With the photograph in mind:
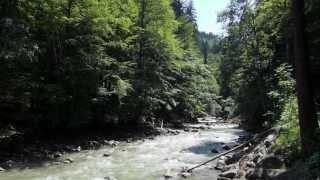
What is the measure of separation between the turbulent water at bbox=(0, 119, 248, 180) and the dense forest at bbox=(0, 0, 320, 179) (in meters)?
3.69

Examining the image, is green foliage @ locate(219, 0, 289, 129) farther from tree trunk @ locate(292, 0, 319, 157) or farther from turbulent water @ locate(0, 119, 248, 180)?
tree trunk @ locate(292, 0, 319, 157)

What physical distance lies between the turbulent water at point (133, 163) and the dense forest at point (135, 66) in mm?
3686

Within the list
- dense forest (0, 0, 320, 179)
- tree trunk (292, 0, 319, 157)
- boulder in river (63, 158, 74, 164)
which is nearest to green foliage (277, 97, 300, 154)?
dense forest (0, 0, 320, 179)

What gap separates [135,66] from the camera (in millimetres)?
35469

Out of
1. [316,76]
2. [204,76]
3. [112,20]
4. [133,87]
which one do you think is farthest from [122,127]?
[204,76]

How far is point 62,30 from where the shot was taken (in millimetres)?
26953

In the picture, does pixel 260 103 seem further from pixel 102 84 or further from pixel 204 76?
pixel 204 76

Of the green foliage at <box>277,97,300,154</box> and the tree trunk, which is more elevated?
the tree trunk

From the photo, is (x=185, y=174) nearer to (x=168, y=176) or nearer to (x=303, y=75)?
(x=168, y=176)

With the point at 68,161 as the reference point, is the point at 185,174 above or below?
above

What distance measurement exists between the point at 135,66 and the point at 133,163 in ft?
54.3

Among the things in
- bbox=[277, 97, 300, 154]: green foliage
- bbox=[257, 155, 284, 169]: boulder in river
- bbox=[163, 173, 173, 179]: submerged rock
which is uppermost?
bbox=[277, 97, 300, 154]: green foliage

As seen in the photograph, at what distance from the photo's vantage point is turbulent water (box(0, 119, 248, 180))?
55.1 ft

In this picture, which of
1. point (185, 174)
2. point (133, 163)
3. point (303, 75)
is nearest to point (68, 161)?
point (133, 163)
